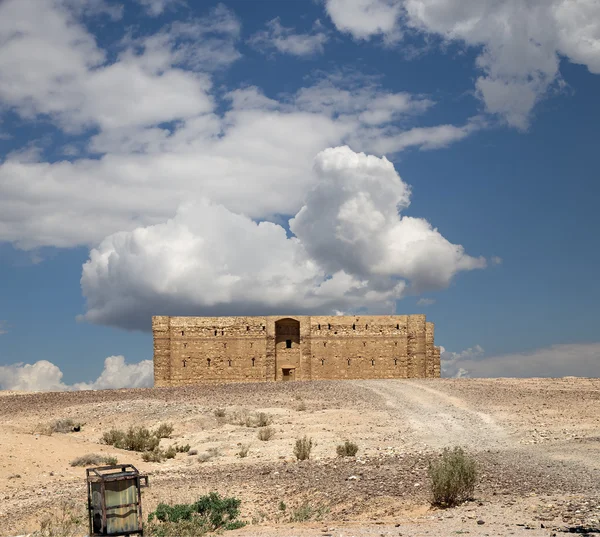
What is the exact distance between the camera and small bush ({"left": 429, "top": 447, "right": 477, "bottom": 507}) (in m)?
11.3

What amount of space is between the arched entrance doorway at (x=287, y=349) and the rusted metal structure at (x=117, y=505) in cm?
3760

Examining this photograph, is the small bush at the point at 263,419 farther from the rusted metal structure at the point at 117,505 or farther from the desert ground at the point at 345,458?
the rusted metal structure at the point at 117,505

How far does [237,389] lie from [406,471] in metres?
20.8

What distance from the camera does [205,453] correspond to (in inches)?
761

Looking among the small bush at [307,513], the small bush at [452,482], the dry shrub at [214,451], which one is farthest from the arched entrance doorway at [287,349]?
the small bush at [452,482]

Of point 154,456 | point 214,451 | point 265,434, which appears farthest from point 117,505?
point 265,434

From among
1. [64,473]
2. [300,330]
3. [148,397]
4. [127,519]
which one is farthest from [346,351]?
[127,519]

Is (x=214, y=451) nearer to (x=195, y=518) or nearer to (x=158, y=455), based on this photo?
(x=158, y=455)

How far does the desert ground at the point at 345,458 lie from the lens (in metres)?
10.7

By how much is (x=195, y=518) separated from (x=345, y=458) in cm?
621

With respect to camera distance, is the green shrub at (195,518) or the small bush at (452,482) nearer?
the green shrub at (195,518)

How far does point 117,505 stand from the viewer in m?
9.80

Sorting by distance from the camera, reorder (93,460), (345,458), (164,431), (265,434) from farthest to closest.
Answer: (164,431) < (265,434) < (93,460) < (345,458)

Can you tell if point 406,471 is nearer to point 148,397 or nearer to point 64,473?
point 64,473
